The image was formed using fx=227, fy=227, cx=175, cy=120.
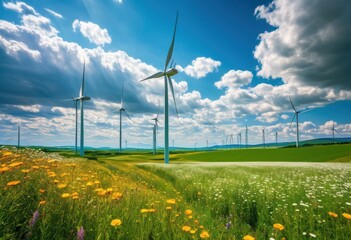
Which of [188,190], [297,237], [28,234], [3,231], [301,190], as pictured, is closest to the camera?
[3,231]

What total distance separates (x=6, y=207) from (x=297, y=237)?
5.60 meters

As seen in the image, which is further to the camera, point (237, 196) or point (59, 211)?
point (237, 196)

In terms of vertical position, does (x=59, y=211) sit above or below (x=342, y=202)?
above

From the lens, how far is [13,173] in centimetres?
450

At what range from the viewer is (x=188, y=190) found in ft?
41.8

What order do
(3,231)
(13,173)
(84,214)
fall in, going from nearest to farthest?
(3,231) → (84,214) → (13,173)

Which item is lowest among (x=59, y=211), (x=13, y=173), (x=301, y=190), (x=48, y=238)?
(x=301, y=190)

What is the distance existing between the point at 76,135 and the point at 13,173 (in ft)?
294

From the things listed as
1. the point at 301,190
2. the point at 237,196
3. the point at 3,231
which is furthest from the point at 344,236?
the point at 3,231

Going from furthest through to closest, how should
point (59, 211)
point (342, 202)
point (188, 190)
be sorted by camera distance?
1. point (188, 190)
2. point (342, 202)
3. point (59, 211)

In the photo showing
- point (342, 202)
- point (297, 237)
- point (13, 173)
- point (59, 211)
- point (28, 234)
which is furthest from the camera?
point (342, 202)

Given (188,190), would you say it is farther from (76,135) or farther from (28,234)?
(76,135)

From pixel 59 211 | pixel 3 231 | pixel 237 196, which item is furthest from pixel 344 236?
pixel 3 231

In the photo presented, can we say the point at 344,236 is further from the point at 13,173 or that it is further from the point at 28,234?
the point at 13,173
